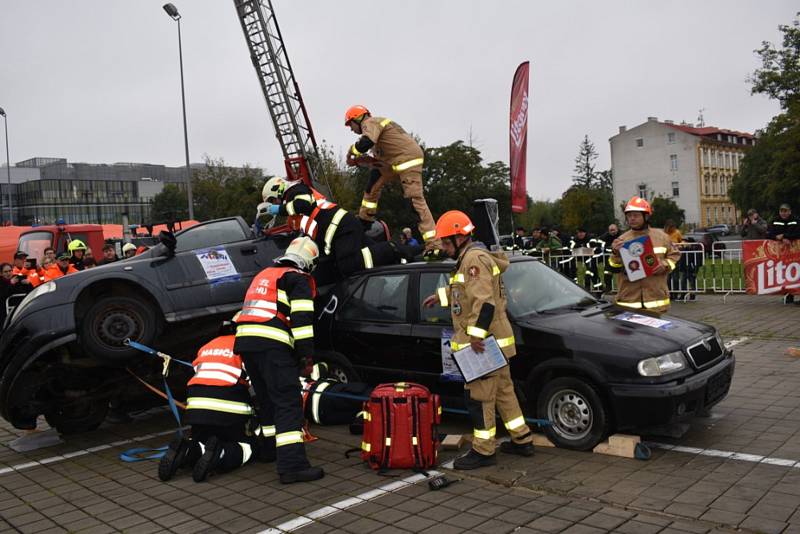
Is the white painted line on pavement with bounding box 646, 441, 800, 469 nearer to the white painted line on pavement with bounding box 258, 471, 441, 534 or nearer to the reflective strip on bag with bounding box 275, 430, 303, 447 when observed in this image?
the white painted line on pavement with bounding box 258, 471, 441, 534

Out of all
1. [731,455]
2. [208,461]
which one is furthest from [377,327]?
[731,455]

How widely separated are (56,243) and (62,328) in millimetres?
13460

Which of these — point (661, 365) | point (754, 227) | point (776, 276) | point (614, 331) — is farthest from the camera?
point (754, 227)

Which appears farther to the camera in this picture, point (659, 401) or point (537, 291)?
point (537, 291)

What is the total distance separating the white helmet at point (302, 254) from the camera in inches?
221

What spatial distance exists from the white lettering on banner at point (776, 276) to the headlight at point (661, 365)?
28.9ft

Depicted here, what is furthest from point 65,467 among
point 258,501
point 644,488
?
point 644,488

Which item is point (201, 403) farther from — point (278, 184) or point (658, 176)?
point (658, 176)

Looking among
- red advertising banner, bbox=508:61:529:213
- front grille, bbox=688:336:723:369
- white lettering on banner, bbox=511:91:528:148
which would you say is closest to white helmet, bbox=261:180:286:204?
front grille, bbox=688:336:723:369

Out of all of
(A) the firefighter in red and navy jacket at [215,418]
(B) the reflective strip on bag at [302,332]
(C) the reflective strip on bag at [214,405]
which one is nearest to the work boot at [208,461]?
(A) the firefighter in red and navy jacket at [215,418]

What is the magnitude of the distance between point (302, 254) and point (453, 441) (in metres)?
2.06

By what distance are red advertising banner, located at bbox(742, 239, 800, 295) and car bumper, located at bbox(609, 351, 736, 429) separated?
851 cm

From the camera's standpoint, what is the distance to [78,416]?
286 inches

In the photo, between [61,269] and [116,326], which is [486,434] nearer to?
[116,326]
